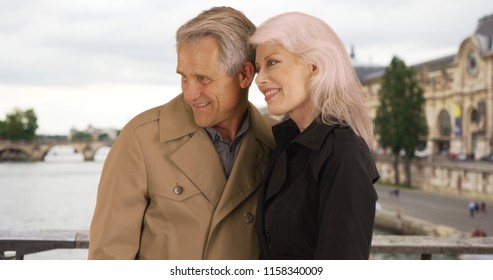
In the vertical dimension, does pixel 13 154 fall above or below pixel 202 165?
below

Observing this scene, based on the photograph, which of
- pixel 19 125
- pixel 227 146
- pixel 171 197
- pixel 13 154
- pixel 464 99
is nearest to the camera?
pixel 171 197

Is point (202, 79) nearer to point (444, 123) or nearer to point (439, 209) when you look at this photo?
point (439, 209)

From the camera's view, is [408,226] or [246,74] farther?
[408,226]

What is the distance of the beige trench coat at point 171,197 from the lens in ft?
3.45

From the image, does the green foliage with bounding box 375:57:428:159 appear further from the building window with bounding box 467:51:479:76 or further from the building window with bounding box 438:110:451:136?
A: the building window with bounding box 438:110:451:136

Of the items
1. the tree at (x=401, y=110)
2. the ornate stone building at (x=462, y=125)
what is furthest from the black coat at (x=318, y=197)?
the tree at (x=401, y=110)

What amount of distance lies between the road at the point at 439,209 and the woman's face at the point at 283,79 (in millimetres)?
13297

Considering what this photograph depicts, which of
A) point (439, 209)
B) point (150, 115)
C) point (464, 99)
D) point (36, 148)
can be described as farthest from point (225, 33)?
point (36, 148)

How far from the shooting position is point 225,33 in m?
1.08

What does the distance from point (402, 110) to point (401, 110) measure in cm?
3

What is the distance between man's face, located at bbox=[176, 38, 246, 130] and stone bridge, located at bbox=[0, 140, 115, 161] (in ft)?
60.4
